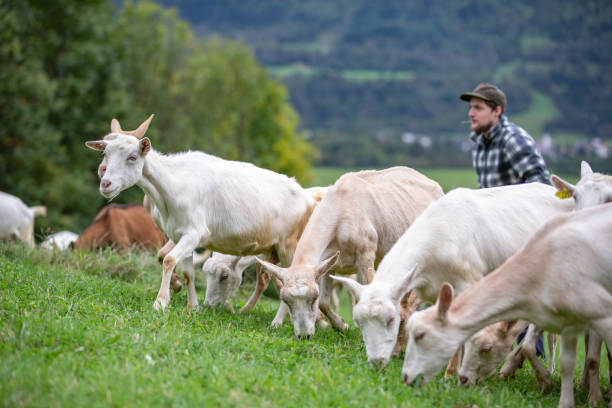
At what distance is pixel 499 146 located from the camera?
9297 millimetres

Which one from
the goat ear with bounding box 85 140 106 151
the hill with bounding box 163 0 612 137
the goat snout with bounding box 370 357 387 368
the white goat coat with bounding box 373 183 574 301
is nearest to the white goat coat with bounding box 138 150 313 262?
the goat ear with bounding box 85 140 106 151

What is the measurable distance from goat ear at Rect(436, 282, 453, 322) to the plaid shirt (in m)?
4.06

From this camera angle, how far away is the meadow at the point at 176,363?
491 cm

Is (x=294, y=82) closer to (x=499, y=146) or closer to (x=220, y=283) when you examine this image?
(x=499, y=146)

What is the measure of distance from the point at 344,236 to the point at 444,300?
2.49 metres

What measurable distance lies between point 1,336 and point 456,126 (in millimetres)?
116810

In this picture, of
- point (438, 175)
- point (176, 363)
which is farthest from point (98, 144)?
point (438, 175)

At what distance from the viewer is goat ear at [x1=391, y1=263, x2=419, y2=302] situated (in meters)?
6.26

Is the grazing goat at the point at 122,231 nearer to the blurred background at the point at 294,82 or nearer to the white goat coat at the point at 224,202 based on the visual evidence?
the blurred background at the point at 294,82

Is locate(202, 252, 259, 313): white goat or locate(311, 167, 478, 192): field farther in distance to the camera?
locate(311, 167, 478, 192): field

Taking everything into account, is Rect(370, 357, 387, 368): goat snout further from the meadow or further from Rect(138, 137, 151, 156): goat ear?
Rect(138, 137, 151, 156): goat ear

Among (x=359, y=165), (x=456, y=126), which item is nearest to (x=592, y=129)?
(x=456, y=126)

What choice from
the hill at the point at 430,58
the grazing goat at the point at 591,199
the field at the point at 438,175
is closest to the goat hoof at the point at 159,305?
the grazing goat at the point at 591,199

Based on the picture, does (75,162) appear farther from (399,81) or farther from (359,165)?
(399,81)
